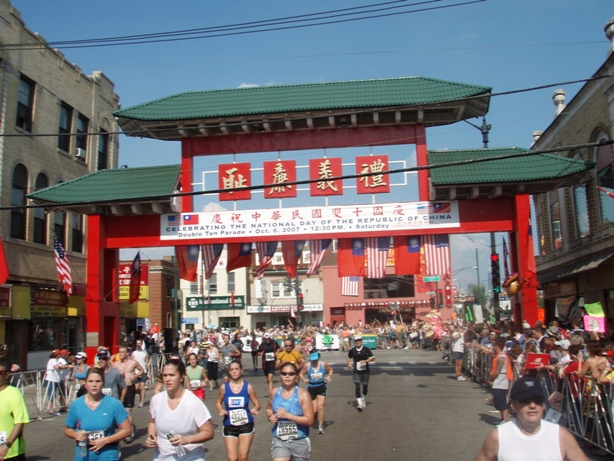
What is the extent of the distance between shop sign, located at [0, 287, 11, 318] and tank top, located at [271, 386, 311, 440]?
1705 cm

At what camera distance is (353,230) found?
749 inches

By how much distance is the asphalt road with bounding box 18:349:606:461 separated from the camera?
32.6 ft

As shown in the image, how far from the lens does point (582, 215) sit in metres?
24.0

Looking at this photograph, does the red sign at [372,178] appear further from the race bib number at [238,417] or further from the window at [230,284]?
the window at [230,284]

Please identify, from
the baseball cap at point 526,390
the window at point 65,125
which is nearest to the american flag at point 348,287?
the window at point 65,125

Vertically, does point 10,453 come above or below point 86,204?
below

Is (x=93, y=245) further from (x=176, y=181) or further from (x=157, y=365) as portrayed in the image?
(x=157, y=365)

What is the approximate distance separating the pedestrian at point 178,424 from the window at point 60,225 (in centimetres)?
2234

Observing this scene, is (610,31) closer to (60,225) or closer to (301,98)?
(301,98)

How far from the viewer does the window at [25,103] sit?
2350 cm

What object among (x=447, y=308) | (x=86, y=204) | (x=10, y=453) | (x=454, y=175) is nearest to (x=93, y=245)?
(x=86, y=204)

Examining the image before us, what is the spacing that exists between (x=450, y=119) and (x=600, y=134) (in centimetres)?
577

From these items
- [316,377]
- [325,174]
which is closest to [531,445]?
[316,377]

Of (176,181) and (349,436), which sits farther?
(176,181)
